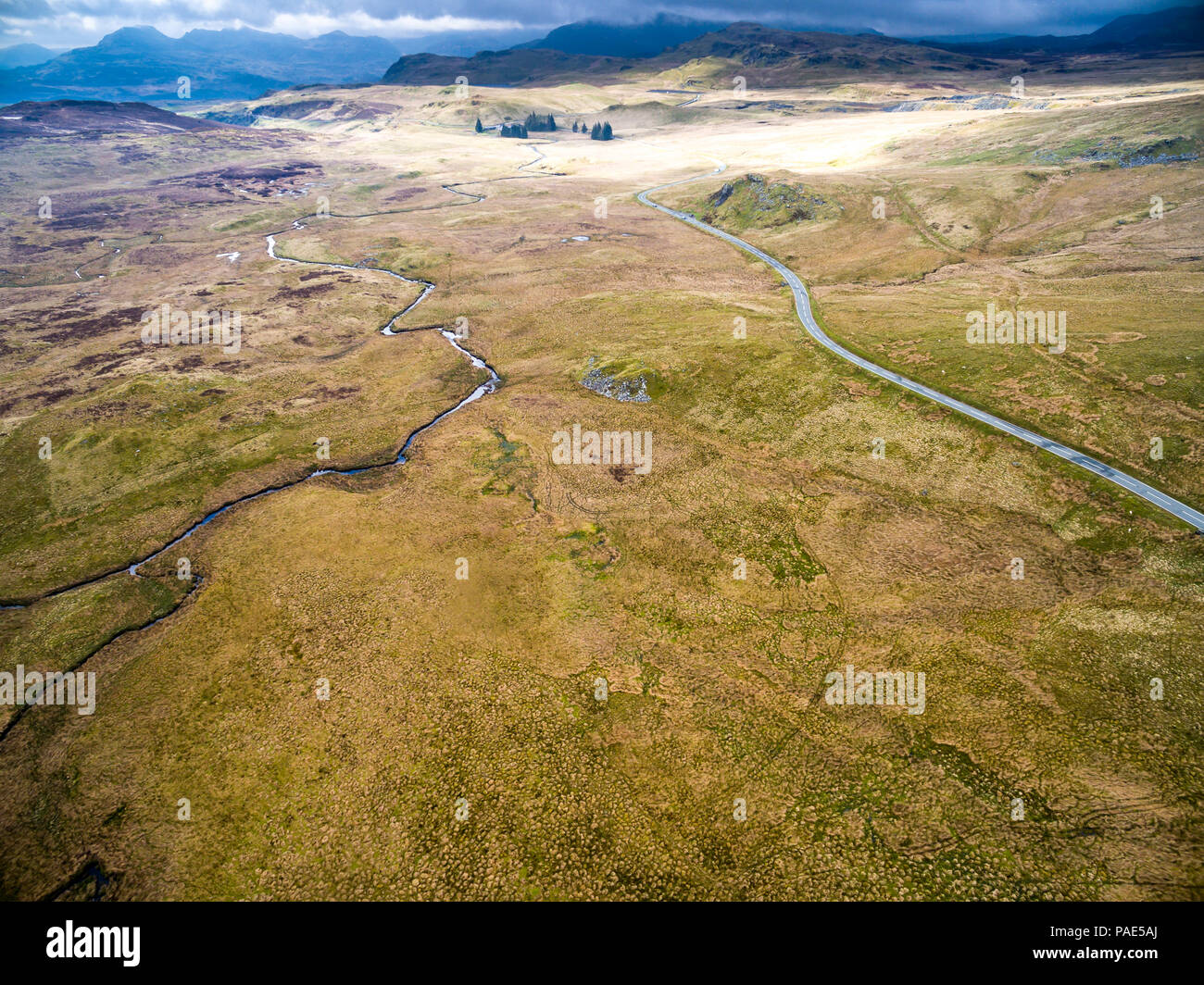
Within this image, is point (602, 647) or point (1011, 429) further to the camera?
point (1011, 429)

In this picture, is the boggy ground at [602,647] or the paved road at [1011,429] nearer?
the boggy ground at [602,647]

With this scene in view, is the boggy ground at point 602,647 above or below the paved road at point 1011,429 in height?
below

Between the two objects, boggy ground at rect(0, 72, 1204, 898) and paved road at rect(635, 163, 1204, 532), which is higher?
paved road at rect(635, 163, 1204, 532)

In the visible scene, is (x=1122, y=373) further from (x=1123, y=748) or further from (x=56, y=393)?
(x=56, y=393)

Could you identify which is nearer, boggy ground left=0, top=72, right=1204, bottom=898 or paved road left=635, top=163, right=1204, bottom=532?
boggy ground left=0, top=72, right=1204, bottom=898

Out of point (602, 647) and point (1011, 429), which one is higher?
point (1011, 429)
